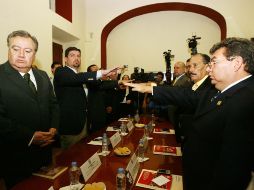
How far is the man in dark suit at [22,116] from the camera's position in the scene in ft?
5.00

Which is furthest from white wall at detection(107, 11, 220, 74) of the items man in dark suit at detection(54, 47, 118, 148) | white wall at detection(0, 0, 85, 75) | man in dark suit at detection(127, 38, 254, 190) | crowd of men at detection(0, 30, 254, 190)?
man in dark suit at detection(127, 38, 254, 190)

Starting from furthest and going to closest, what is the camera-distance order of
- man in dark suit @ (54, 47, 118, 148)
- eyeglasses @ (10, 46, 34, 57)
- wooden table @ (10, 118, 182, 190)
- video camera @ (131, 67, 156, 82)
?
video camera @ (131, 67, 156, 82)
man in dark suit @ (54, 47, 118, 148)
eyeglasses @ (10, 46, 34, 57)
wooden table @ (10, 118, 182, 190)

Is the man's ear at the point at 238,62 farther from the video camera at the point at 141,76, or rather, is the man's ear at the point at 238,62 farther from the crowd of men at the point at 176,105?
the video camera at the point at 141,76

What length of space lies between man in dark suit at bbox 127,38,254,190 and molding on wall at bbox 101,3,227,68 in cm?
542

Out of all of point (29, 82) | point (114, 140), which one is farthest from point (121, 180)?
point (29, 82)

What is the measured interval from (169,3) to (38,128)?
230 inches

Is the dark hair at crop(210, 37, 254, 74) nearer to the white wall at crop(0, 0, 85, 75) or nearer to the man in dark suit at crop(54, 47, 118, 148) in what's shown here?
the man in dark suit at crop(54, 47, 118, 148)

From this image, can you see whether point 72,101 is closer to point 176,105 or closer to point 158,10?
point 176,105

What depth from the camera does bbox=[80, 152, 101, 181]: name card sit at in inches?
53.3

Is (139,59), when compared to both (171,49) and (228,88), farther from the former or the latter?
(228,88)

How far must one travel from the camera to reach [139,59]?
24.2 feet

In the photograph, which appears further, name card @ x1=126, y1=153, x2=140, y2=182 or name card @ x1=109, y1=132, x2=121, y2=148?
name card @ x1=109, y1=132, x2=121, y2=148

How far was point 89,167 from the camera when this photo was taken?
4.72ft

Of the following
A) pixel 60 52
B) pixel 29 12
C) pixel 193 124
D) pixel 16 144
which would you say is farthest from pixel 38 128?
pixel 60 52
